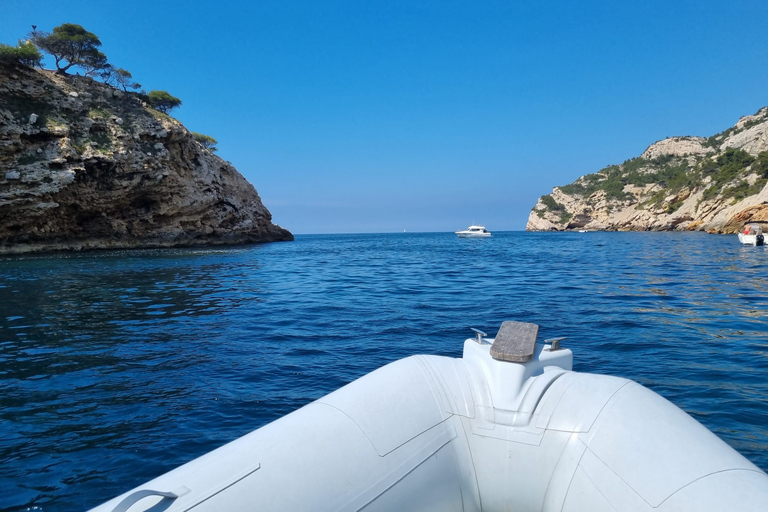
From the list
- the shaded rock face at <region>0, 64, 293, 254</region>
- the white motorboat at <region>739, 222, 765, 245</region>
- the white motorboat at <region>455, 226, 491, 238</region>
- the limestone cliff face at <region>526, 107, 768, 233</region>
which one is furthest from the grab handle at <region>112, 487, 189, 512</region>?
the white motorboat at <region>455, 226, 491, 238</region>

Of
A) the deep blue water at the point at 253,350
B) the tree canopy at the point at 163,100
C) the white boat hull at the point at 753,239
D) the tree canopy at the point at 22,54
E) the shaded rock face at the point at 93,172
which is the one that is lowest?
the deep blue water at the point at 253,350

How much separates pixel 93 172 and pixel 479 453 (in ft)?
116

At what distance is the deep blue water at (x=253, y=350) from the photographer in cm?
372

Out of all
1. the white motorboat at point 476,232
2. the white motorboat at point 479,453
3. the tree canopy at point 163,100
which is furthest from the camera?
the white motorboat at point 476,232

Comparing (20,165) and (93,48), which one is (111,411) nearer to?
(20,165)

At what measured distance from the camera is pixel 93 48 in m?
36.2

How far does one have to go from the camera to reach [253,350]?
6.83 m

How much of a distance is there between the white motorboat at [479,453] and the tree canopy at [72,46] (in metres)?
42.7

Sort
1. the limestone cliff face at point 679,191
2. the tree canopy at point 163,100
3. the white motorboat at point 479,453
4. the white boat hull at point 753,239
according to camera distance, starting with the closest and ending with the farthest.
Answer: the white motorboat at point 479,453, the white boat hull at point 753,239, the tree canopy at point 163,100, the limestone cliff face at point 679,191

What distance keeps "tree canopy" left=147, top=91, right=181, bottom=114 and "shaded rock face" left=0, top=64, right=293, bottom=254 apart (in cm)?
927

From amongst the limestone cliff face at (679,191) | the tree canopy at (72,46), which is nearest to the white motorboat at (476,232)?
the limestone cliff face at (679,191)

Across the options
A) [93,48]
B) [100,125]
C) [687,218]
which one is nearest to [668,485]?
[100,125]

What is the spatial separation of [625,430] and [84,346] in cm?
783

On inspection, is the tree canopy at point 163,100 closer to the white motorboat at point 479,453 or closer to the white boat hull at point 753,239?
the white motorboat at point 479,453
